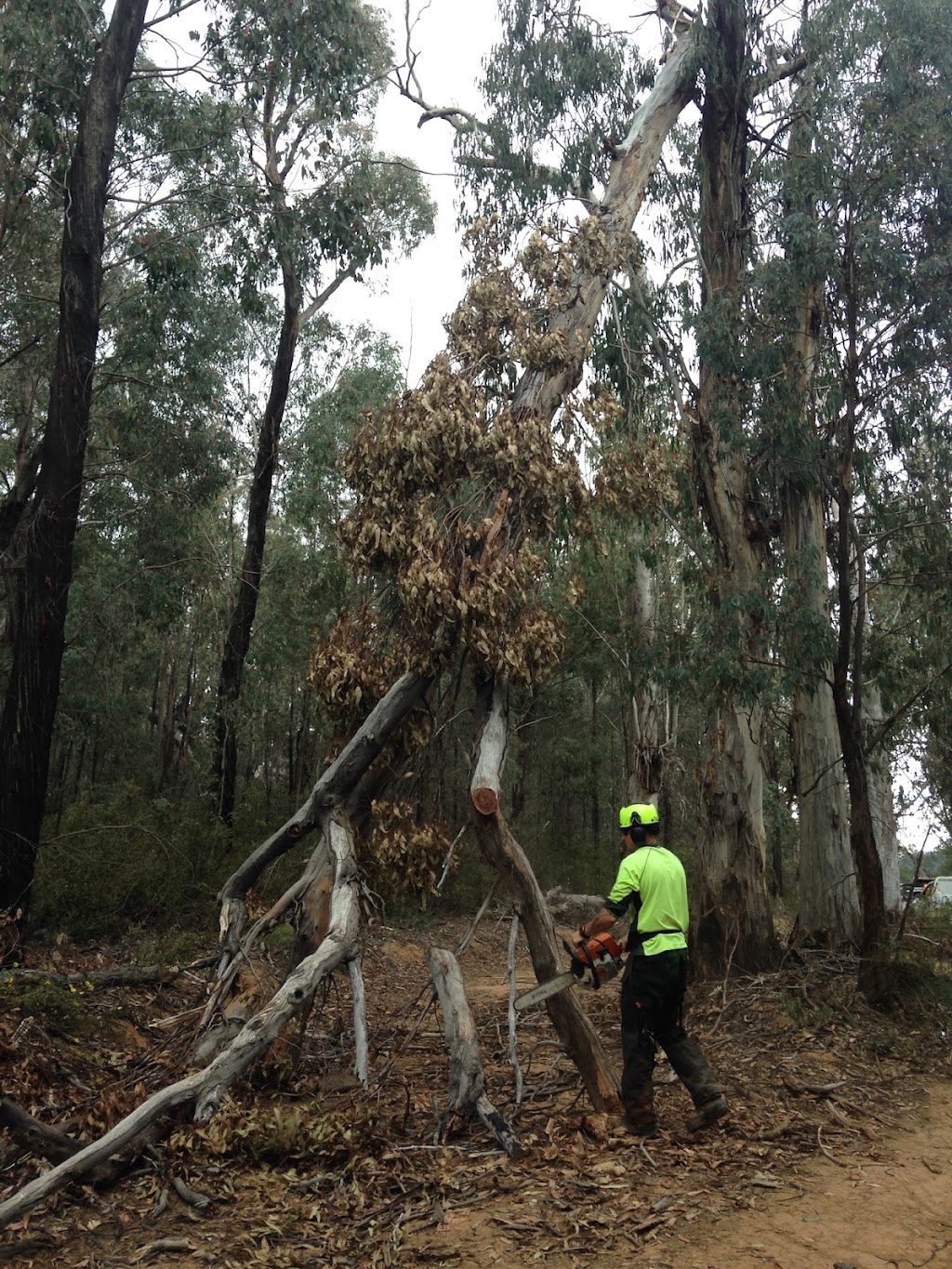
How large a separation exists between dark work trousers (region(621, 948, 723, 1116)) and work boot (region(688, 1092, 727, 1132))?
0.07ft

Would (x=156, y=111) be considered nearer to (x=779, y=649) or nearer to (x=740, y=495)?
(x=740, y=495)

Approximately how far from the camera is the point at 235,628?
17.5m

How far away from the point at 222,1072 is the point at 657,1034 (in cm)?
240

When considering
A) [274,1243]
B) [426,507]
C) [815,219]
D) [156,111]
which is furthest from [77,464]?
[274,1243]

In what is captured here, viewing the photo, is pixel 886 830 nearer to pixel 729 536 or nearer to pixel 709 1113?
pixel 729 536

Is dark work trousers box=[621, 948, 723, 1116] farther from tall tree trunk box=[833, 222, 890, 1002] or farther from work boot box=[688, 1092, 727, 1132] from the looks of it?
tall tree trunk box=[833, 222, 890, 1002]

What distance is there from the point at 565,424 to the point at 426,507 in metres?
1.56

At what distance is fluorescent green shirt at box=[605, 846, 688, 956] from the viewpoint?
20.2 ft

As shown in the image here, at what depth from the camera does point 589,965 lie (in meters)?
6.12

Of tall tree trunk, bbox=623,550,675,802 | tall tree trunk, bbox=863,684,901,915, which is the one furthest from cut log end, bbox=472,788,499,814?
tall tree trunk, bbox=863,684,901,915

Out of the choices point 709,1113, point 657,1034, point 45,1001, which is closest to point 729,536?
point 657,1034

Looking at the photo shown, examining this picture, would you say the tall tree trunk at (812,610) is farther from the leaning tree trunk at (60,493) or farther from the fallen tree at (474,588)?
the leaning tree trunk at (60,493)

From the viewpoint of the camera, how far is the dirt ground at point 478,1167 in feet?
15.3

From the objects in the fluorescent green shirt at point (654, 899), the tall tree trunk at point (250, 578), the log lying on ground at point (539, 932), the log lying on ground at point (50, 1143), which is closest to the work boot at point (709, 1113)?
the log lying on ground at point (539, 932)
